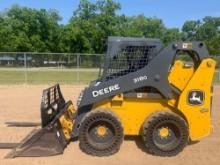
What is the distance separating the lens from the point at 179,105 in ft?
26.3

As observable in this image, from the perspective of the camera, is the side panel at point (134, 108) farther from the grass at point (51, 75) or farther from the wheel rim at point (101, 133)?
the grass at point (51, 75)

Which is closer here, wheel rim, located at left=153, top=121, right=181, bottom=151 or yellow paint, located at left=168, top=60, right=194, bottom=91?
wheel rim, located at left=153, top=121, right=181, bottom=151

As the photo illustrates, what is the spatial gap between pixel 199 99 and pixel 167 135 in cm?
86

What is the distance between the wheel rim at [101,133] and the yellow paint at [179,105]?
0.36 metres

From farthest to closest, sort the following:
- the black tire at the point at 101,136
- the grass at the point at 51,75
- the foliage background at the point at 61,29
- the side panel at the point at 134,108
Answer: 1. the foliage background at the point at 61,29
2. the grass at the point at 51,75
3. the side panel at the point at 134,108
4. the black tire at the point at 101,136

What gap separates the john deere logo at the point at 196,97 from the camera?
7992 mm

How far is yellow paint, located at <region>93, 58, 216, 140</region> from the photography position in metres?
7.99

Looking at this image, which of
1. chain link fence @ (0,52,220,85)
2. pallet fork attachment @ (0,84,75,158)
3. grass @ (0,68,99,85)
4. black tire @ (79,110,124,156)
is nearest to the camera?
pallet fork attachment @ (0,84,75,158)

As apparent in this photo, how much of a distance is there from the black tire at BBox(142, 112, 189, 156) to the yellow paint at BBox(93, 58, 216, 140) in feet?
0.84

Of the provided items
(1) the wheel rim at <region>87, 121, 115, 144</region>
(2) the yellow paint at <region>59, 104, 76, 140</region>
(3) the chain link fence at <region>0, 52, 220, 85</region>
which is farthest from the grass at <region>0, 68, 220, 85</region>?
(1) the wheel rim at <region>87, 121, 115, 144</region>

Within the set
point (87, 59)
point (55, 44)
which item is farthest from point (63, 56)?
point (55, 44)

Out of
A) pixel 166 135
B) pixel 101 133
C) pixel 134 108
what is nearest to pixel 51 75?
pixel 134 108


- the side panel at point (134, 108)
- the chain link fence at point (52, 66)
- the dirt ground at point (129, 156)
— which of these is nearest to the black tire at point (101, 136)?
the dirt ground at point (129, 156)

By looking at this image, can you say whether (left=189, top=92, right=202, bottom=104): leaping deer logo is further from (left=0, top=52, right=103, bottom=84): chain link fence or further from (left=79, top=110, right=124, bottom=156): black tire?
(left=0, top=52, right=103, bottom=84): chain link fence
